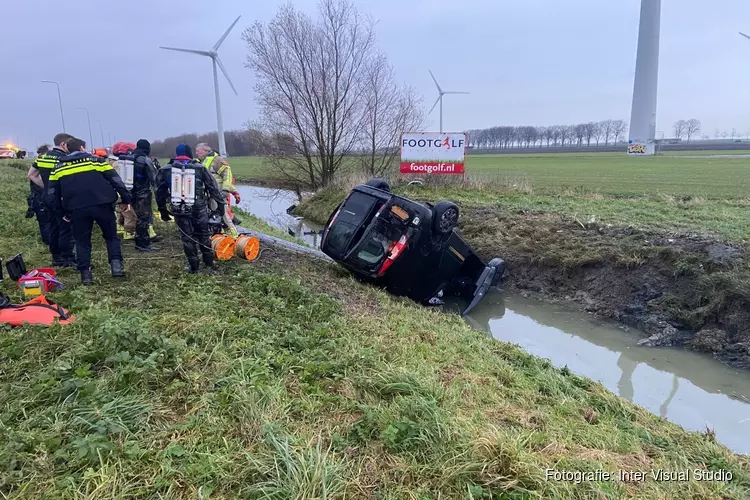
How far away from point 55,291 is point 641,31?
65.2 meters

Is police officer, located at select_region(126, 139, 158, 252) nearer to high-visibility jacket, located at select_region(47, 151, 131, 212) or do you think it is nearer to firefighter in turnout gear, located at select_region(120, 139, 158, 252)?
firefighter in turnout gear, located at select_region(120, 139, 158, 252)

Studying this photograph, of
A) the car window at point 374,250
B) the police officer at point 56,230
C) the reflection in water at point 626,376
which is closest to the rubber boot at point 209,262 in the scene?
the police officer at point 56,230

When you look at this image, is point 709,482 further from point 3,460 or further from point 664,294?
point 664,294

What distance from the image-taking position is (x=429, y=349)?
4.68m

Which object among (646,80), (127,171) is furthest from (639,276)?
(646,80)

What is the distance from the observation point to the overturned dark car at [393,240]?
6.83 m

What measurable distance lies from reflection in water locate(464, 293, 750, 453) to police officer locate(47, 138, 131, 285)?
5.59 m

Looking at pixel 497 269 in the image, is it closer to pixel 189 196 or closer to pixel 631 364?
pixel 631 364

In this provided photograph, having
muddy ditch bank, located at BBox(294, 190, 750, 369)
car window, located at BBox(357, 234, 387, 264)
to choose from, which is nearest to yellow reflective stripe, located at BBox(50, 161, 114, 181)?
car window, located at BBox(357, 234, 387, 264)

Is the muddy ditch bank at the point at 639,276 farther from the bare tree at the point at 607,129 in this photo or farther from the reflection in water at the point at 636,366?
the bare tree at the point at 607,129

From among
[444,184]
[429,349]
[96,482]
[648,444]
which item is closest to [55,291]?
[96,482]

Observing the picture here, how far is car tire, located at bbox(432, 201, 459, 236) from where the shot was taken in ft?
22.6

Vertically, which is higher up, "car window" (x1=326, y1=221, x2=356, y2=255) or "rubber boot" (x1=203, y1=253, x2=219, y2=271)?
"car window" (x1=326, y1=221, x2=356, y2=255)

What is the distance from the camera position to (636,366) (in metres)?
5.95
